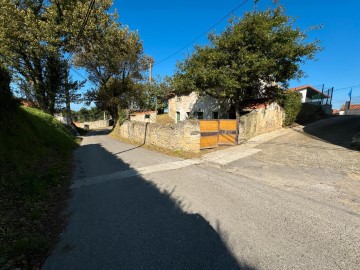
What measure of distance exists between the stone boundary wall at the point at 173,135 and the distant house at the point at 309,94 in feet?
63.0

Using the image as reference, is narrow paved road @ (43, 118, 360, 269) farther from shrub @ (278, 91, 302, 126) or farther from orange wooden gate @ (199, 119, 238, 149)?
shrub @ (278, 91, 302, 126)

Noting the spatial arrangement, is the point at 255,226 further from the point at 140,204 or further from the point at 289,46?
the point at 289,46

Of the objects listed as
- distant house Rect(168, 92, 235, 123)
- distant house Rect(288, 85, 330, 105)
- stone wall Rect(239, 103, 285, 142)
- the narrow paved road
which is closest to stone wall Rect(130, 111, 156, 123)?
distant house Rect(168, 92, 235, 123)

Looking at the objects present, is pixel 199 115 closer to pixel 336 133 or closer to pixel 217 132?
pixel 217 132

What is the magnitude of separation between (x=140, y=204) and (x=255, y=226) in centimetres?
239

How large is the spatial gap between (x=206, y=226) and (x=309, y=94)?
33.8 meters

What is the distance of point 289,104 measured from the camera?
16.4 meters

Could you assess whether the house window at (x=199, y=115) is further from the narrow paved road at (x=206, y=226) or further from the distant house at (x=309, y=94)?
the narrow paved road at (x=206, y=226)

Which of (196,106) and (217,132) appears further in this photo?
(196,106)

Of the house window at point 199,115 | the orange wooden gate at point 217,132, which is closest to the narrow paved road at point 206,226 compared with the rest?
the orange wooden gate at point 217,132

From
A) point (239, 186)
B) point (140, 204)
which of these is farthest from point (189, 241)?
point (239, 186)

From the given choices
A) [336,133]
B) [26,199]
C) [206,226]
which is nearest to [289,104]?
[336,133]

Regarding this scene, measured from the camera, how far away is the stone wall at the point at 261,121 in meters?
12.4

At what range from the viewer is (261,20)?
1150cm
